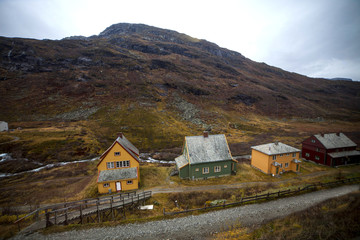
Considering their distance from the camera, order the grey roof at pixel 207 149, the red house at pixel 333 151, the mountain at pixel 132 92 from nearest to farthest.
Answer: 1. the grey roof at pixel 207 149
2. the red house at pixel 333 151
3. the mountain at pixel 132 92

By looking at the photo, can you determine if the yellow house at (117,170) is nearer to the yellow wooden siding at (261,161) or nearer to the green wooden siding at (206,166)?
the green wooden siding at (206,166)

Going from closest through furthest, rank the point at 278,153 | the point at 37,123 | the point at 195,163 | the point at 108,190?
the point at 108,190
the point at 195,163
the point at 278,153
the point at 37,123

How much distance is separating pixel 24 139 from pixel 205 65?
160361 millimetres

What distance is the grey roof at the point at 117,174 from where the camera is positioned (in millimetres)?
27439

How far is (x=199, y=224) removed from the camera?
15.7 metres

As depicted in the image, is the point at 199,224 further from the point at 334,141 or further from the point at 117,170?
the point at 334,141

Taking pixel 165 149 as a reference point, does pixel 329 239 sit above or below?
above

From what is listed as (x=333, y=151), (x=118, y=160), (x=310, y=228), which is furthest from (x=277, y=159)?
(x=118, y=160)

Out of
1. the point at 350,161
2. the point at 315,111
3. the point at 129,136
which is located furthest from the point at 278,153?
the point at 315,111

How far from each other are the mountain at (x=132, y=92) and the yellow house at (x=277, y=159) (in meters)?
38.3

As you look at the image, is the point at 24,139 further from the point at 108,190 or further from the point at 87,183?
the point at 108,190

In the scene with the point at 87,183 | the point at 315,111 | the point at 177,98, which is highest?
the point at 177,98

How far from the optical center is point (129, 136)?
201ft

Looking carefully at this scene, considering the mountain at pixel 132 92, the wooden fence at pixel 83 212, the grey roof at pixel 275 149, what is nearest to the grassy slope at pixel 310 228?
the wooden fence at pixel 83 212
